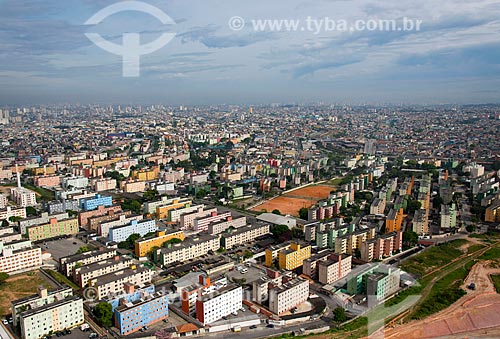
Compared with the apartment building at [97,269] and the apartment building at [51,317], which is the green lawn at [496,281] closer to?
the apartment building at [97,269]

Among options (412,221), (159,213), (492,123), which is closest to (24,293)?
(159,213)

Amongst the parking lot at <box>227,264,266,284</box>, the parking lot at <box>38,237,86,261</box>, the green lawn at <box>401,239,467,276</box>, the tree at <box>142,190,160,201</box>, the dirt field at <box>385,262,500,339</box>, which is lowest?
the dirt field at <box>385,262,500,339</box>

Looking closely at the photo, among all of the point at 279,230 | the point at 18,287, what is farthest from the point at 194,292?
the point at 279,230

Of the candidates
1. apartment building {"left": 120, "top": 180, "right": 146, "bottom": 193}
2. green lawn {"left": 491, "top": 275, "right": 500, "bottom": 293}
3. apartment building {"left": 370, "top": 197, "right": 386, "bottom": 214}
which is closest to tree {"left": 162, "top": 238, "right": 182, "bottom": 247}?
apartment building {"left": 370, "top": 197, "right": 386, "bottom": 214}

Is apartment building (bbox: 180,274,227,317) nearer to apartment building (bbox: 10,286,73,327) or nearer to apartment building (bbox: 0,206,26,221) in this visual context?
apartment building (bbox: 10,286,73,327)

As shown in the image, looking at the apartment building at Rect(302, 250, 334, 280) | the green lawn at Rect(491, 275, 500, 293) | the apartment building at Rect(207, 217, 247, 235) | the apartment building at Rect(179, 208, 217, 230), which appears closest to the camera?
the green lawn at Rect(491, 275, 500, 293)

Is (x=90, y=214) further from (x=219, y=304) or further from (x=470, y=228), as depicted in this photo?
(x=470, y=228)

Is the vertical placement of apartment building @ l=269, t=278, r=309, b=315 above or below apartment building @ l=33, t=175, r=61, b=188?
below
